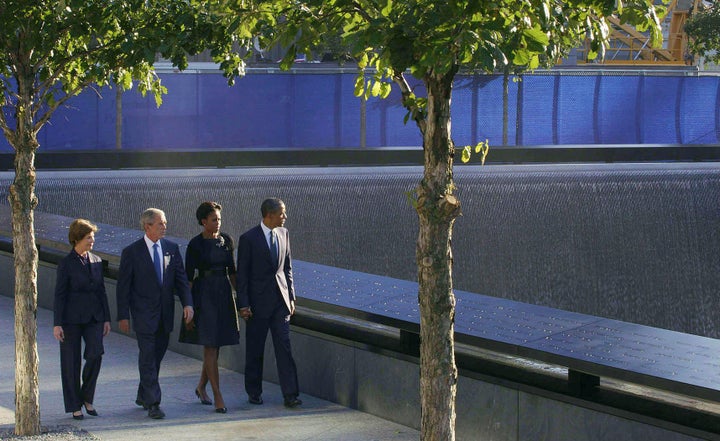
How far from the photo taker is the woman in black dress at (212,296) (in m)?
7.60

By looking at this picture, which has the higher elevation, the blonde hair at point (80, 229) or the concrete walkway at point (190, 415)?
the blonde hair at point (80, 229)

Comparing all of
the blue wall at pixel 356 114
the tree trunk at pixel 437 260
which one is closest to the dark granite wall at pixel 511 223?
the blue wall at pixel 356 114

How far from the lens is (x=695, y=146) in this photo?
26156 mm

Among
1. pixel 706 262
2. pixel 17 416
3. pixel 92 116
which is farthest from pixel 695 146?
pixel 17 416

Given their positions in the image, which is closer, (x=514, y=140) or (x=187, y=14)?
(x=187, y=14)

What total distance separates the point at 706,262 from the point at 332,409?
45.5 feet

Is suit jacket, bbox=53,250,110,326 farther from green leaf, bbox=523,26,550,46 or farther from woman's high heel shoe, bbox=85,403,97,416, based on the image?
green leaf, bbox=523,26,550,46

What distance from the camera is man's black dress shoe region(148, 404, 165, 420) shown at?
7434 mm

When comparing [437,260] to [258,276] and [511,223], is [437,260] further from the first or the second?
[511,223]

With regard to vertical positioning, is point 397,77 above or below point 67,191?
above

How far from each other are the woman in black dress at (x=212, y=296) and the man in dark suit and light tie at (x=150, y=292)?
0.19m

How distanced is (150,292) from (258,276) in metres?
0.72

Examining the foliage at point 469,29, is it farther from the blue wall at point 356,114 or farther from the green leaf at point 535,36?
the blue wall at point 356,114

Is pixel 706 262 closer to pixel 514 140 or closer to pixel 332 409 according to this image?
pixel 514 140
